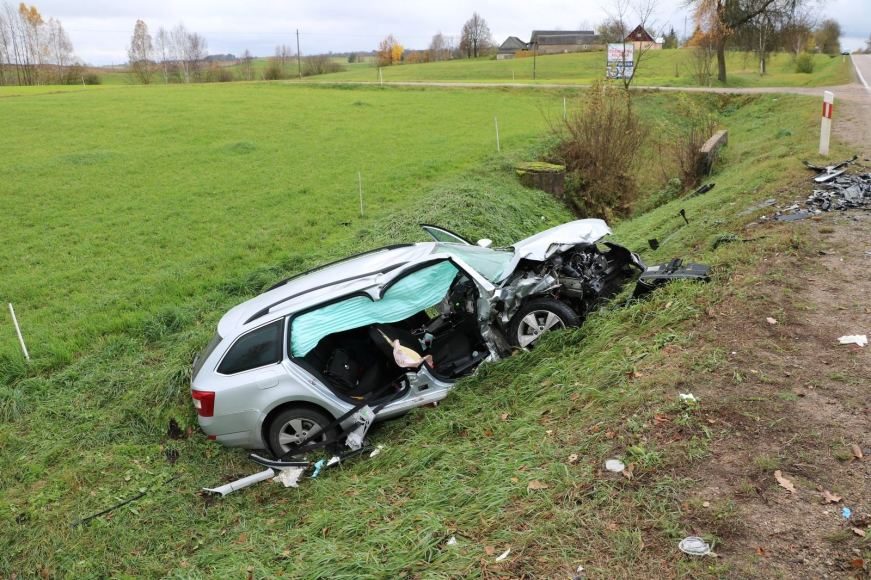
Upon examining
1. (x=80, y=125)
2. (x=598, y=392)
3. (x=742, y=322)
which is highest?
(x=80, y=125)

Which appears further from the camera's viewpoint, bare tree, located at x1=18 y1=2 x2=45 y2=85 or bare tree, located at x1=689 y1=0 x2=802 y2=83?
bare tree, located at x1=18 y1=2 x2=45 y2=85

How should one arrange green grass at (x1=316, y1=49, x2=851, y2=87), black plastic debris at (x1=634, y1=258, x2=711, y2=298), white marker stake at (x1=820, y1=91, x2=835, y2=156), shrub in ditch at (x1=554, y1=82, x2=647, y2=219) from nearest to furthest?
black plastic debris at (x1=634, y1=258, x2=711, y2=298)
white marker stake at (x1=820, y1=91, x2=835, y2=156)
shrub in ditch at (x1=554, y1=82, x2=647, y2=219)
green grass at (x1=316, y1=49, x2=851, y2=87)

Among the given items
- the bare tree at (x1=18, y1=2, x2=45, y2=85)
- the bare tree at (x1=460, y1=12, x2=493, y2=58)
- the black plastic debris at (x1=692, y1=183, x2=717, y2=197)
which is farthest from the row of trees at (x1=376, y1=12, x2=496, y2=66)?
the black plastic debris at (x1=692, y1=183, x2=717, y2=197)

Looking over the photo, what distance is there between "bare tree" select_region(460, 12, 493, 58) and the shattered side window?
10046 centimetres

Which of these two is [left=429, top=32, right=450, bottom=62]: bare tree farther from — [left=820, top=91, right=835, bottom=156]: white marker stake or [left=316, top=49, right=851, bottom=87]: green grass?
[left=820, top=91, right=835, bottom=156]: white marker stake

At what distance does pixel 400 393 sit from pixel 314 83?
4796 centimetres

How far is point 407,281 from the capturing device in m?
6.48

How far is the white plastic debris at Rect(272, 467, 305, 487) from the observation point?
5.80 meters

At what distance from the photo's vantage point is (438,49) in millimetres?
103750

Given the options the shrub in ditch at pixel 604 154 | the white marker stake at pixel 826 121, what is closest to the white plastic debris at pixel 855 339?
the white marker stake at pixel 826 121

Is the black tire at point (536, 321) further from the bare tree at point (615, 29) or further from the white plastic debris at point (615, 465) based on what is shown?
the bare tree at point (615, 29)

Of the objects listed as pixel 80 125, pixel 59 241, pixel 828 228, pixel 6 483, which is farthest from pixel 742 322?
pixel 80 125

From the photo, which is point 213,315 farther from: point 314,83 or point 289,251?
point 314,83

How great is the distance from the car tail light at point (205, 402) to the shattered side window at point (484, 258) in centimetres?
270
